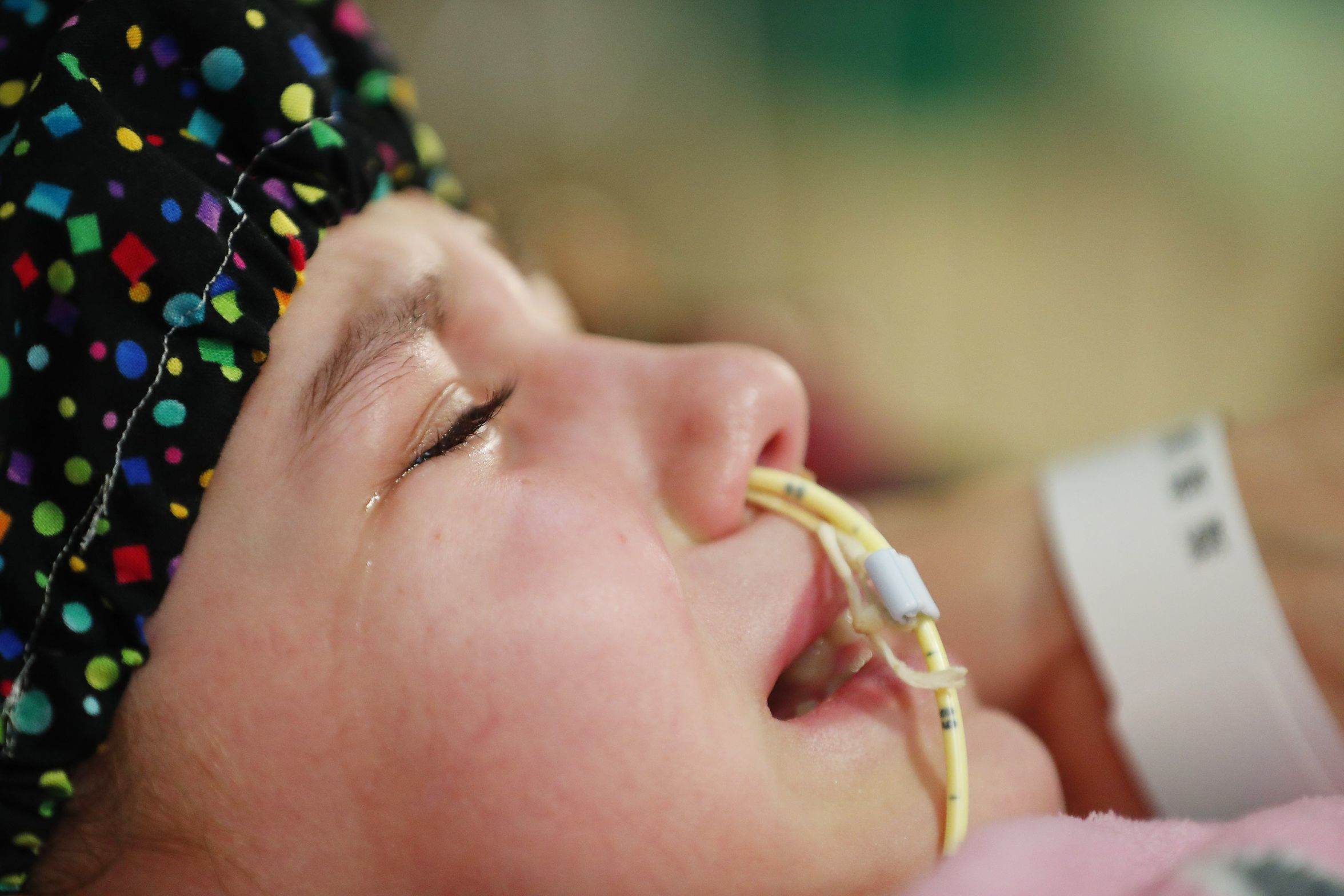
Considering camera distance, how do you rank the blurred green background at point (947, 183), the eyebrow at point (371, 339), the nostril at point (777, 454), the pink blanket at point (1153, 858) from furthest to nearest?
1. the blurred green background at point (947, 183)
2. the nostril at point (777, 454)
3. the eyebrow at point (371, 339)
4. the pink blanket at point (1153, 858)

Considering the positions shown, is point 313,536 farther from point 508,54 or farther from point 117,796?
point 508,54

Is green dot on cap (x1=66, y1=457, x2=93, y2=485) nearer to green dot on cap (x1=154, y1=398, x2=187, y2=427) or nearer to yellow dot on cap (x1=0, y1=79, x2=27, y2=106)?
green dot on cap (x1=154, y1=398, x2=187, y2=427)

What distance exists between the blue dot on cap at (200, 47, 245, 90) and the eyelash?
265mm

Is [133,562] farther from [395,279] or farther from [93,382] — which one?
[395,279]

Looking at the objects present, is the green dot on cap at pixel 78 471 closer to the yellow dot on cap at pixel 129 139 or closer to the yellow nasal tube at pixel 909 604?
the yellow dot on cap at pixel 129 139

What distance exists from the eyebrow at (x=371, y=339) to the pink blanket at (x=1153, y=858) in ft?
1.40

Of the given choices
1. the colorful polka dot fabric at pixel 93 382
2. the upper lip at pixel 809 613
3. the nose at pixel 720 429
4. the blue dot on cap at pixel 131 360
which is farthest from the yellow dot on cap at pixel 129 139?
the upper lip at pixel 809 613

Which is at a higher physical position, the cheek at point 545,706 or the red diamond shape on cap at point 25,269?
the red diamond shape on cap at point 25,269

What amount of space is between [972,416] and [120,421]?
5.32ft

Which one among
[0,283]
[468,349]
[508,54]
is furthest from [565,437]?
[508,54]

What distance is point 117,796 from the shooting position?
22.4 inches

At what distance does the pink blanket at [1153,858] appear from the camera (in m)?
0.45

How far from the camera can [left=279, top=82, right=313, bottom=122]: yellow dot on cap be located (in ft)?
2.07

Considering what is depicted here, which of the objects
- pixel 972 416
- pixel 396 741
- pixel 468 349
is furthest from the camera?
pixel 972 416
